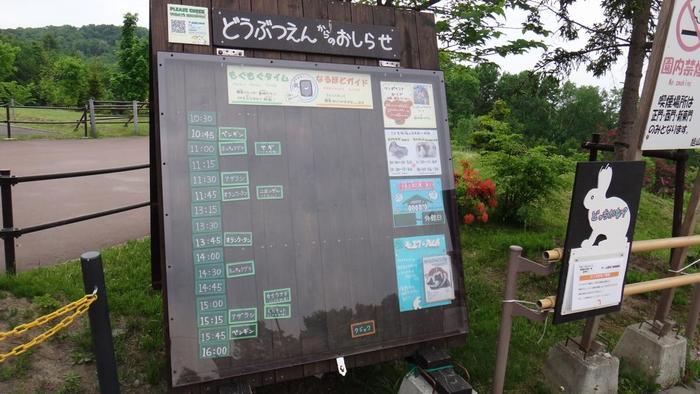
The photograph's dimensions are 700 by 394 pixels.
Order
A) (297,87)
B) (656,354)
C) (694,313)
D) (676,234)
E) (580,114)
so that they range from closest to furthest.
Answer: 1. (297,87)
2. (656,354)
3. (694,313)
4. (676,234)
5. (580,114)

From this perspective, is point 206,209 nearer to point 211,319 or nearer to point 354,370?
point 211,319

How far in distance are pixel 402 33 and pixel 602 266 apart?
1.95 m

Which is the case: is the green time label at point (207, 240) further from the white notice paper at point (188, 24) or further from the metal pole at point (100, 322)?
the white notice paper at point (188, 24)

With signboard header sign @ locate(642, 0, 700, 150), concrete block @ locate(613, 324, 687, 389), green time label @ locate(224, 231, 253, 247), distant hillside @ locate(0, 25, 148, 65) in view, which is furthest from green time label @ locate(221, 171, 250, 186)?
distant hillside @ locate(0, 25, 148, 65)

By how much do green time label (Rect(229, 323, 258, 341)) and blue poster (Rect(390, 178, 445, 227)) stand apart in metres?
1.03

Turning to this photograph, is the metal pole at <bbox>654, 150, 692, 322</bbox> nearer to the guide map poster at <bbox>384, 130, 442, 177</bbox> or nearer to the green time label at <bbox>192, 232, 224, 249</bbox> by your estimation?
the guide map poster at <bbox>384, 130, 442, 177</bbox>

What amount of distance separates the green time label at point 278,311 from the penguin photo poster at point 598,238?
158 centimetres

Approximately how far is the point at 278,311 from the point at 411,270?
850 millimetres

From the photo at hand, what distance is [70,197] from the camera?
764cm

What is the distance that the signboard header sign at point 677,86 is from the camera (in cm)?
301

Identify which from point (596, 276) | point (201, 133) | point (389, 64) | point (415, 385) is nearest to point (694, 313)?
point (596, 276)

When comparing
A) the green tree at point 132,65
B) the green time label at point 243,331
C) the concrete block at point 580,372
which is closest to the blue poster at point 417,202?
the green time label at point 243,331

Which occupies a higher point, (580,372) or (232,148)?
(232,148)

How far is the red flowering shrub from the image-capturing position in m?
6.60
